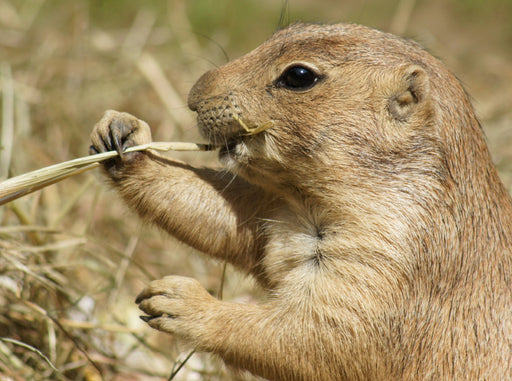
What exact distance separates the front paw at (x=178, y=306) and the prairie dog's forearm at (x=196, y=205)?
36 centimetres

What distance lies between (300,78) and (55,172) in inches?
50.4

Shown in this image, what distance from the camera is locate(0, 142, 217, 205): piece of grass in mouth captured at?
2971 millimetres

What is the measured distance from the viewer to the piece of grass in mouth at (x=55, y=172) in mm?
2971

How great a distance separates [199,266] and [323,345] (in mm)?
2573

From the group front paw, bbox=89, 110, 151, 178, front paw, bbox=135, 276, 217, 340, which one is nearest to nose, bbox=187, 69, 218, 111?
front paw, bbox=89, 110, 151, 178

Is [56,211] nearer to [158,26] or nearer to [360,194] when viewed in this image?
[360,194]

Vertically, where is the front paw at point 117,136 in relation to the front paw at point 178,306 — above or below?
above

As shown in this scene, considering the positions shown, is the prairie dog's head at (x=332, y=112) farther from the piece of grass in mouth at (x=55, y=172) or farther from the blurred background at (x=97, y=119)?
the blurred background at (x=97, y=119)

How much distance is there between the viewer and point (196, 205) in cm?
333

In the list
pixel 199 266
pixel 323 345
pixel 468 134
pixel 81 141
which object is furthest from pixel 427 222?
pixel 81 141

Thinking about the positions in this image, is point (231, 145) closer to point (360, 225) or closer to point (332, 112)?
point (332, 112)

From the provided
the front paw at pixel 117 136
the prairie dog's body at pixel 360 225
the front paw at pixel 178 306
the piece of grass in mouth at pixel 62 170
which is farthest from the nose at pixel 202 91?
the front paw at pixel 178 306

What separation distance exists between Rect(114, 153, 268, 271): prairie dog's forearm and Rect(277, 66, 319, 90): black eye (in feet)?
2.16

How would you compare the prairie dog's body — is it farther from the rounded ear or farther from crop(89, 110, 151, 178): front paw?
crop(89, 110, 151, 178): front paw
